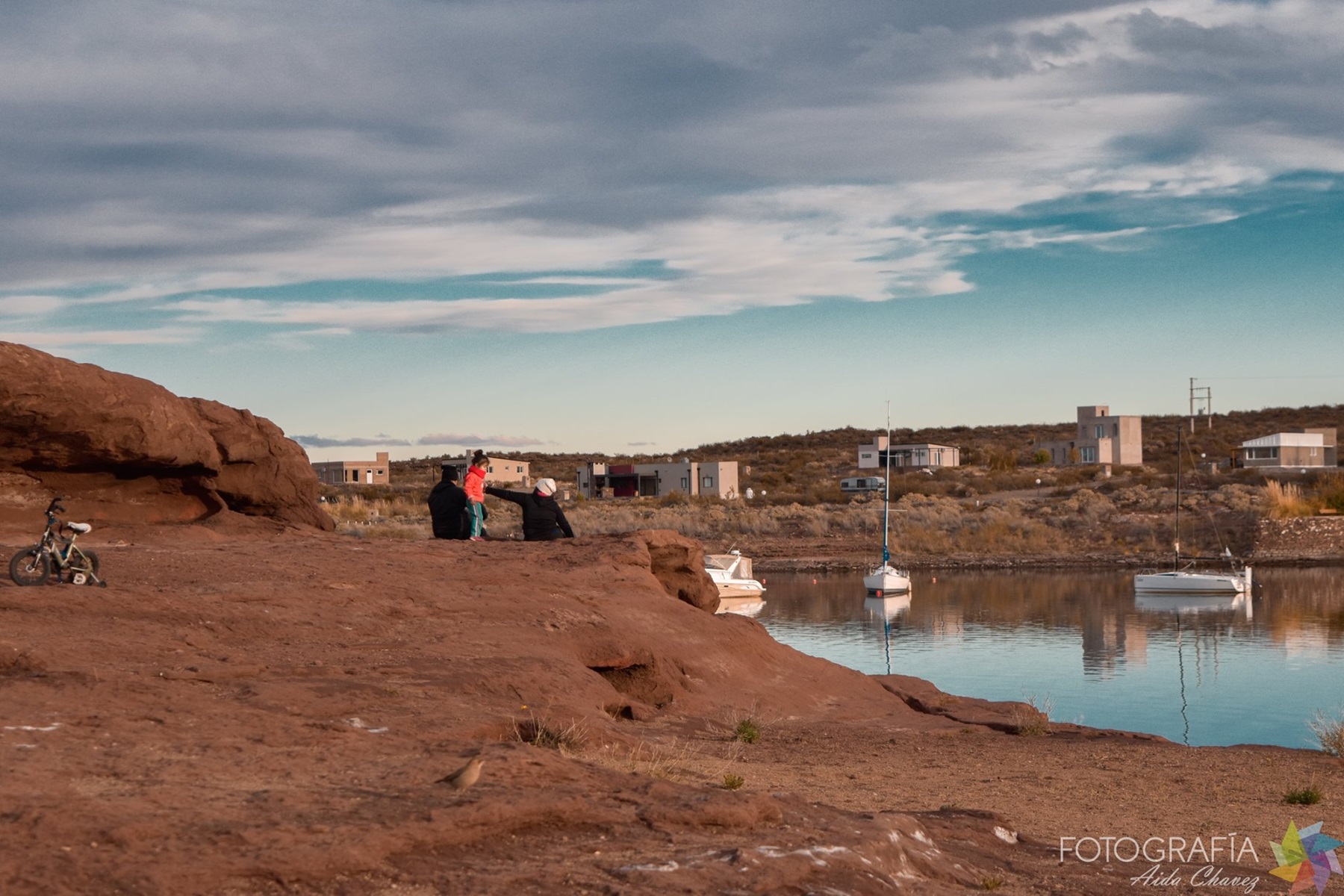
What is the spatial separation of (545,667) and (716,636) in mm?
4318

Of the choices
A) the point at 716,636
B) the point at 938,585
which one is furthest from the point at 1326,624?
the point at 716,636

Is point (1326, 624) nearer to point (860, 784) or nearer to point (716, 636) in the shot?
point (716, 636)

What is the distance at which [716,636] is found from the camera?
51.1 ft

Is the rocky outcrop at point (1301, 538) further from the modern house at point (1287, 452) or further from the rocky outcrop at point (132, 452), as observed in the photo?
the rocky outcrop at point (132, 452)

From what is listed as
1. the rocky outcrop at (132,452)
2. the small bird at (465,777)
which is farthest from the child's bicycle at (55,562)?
the small bird at (465,777)

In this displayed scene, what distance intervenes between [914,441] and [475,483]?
118250mm

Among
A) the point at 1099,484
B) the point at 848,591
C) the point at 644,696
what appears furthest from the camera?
the point at 1099,484

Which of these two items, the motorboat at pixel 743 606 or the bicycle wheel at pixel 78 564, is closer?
the bicycle wheel at pixel 78 564

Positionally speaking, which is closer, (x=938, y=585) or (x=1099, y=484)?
(x=938, y=585)

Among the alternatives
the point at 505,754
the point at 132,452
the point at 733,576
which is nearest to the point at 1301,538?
the point at 733,576

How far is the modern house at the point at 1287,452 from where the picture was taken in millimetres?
87188

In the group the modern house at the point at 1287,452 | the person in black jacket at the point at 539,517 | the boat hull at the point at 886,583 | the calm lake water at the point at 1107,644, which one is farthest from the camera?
the modern house at the point at 1287,452

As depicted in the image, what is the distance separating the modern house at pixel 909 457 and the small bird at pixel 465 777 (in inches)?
3644

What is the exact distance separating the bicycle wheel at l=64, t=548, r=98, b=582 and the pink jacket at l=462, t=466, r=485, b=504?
6230 millimetres
